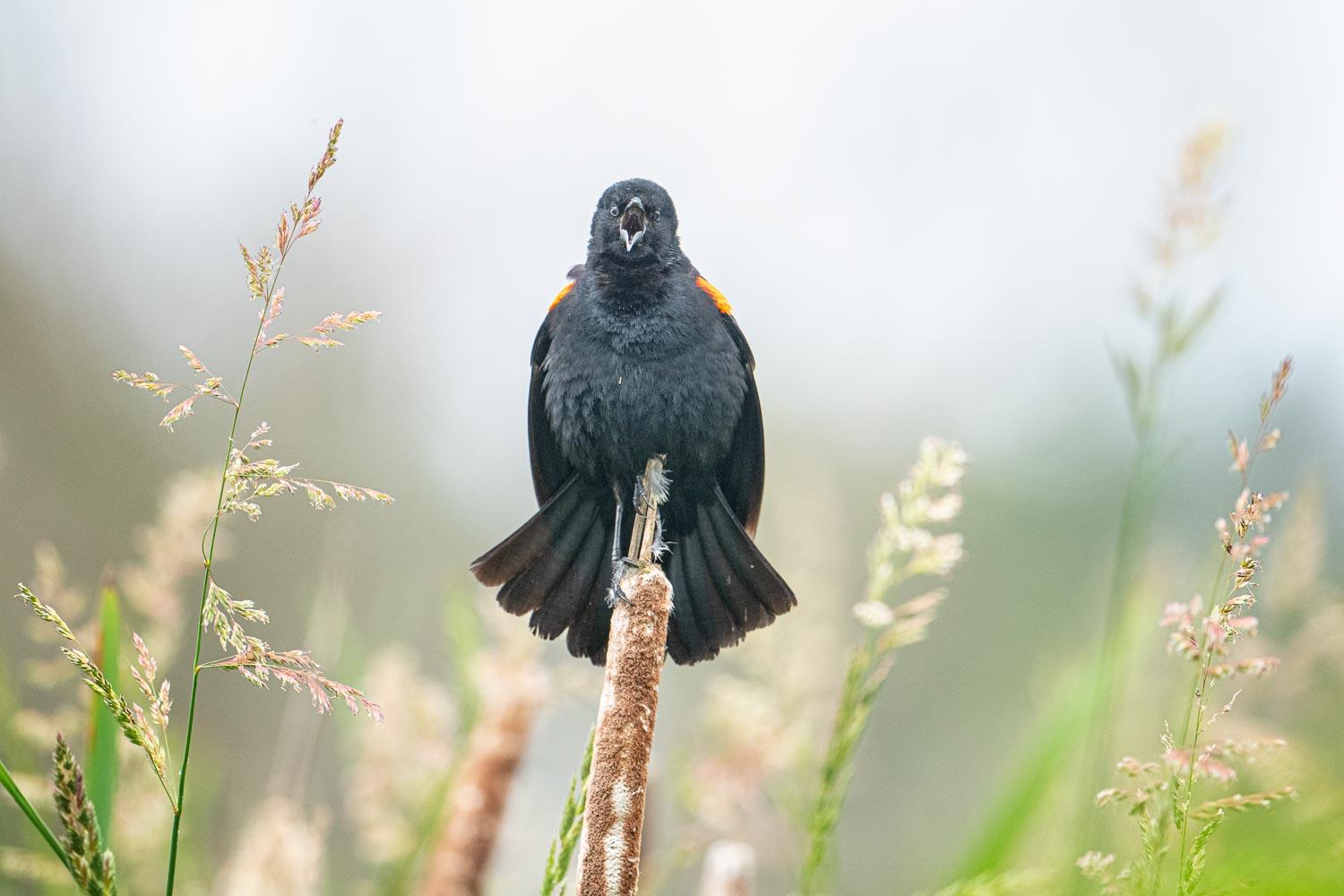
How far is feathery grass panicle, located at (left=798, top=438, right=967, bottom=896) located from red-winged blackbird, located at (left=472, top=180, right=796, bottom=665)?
1263 millimetres

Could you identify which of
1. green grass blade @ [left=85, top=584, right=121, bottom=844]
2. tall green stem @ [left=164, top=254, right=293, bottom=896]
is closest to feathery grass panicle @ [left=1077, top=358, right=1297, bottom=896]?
tall green stem @ [left=164, top=254, right=293, bottom=896]

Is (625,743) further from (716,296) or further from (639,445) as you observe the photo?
(716,296)

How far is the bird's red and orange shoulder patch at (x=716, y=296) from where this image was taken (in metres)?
3.52

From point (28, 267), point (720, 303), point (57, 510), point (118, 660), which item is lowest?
point (118, 660)

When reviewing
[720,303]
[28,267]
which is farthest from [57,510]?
[720,303]

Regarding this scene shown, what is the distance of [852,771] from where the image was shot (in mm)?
1676

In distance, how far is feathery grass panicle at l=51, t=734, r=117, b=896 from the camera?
100cm

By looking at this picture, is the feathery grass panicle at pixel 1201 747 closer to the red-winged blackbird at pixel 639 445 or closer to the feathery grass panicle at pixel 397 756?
the feathery grass panicle at pixel 397 756

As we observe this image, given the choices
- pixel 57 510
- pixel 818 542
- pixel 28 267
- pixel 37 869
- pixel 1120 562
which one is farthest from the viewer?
pixel 28 267

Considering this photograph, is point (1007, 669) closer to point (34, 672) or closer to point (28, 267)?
point (34, 672)

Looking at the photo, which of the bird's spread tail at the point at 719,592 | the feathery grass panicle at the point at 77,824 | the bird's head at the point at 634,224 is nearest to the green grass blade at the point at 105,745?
the feathery grass panicle at the point at 77,824

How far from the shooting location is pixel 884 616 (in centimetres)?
164

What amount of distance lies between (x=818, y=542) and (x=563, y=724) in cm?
118

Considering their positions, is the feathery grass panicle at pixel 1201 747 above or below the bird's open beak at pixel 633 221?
below
